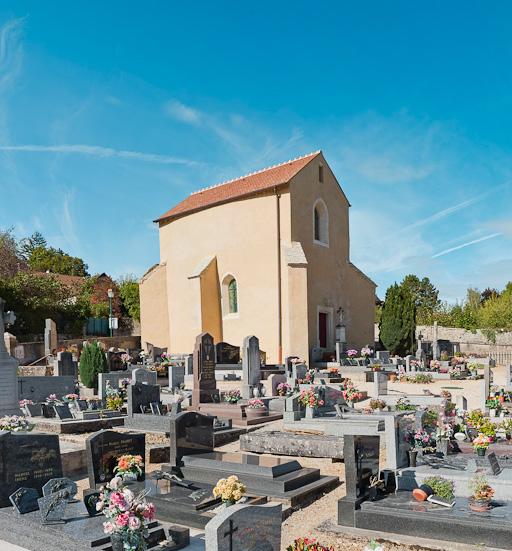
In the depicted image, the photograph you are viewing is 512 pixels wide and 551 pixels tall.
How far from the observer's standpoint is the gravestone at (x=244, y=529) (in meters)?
4.61

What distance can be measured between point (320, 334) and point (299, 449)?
20258 millimetres

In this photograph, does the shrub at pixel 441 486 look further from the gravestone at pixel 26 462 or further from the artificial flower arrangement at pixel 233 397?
the artificial flower arrangement at pixel 233 397

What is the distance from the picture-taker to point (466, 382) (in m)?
22.4

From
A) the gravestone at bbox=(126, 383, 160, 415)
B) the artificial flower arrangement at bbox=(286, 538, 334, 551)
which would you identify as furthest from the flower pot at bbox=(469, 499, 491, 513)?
the gravestone at bbox=(126, 383, 160, 415)

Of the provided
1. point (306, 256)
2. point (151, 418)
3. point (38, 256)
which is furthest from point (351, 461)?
point (38, 256)

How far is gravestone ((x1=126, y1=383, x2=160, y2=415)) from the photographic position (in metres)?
13.4

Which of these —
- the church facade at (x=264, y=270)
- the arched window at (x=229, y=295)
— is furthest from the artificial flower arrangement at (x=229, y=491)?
the arched window at (x=229, y=295)

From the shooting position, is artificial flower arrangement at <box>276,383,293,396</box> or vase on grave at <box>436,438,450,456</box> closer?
vase on grave at <box>436,438,450,456</box>

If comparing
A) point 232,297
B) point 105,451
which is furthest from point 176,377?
point 105,451

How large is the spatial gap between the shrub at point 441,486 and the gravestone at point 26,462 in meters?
4.65

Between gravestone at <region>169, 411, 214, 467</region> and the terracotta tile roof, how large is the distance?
19980mm

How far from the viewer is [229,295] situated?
30.6 metres

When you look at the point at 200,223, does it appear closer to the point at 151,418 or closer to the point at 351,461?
the point at 151,418

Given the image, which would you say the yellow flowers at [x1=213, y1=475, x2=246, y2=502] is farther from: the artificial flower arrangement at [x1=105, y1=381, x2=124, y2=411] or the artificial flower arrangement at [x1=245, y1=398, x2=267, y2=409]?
the artificial flower arrangement at [x1=105, y1=381, x2=124, y2=411]
